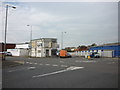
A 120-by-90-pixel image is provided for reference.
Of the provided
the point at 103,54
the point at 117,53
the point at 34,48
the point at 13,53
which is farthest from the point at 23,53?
the point at 117,53

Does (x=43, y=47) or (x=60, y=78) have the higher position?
(x=43, y=47)

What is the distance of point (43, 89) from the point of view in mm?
6176

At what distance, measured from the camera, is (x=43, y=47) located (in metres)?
45.5

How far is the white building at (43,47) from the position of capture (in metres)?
45.3

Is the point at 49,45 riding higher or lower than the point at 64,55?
higher

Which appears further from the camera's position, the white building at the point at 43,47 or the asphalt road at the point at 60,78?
the white building at the point at 43,47

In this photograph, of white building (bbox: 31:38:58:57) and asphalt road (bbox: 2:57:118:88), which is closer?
asphalt road (bbox: 2:57:118:88)

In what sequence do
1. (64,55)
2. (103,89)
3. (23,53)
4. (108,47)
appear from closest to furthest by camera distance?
(103,89) < (64,55) < (108,47) < (23,53)

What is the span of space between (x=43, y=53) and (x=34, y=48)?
4.60 meters

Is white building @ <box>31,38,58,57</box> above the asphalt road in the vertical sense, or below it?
above

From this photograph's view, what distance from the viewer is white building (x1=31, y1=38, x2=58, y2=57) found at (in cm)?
4528

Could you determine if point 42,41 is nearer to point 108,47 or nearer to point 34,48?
point 34,48

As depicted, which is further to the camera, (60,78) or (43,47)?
(43,47)

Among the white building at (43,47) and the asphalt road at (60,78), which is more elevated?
the white building at (43,47)
